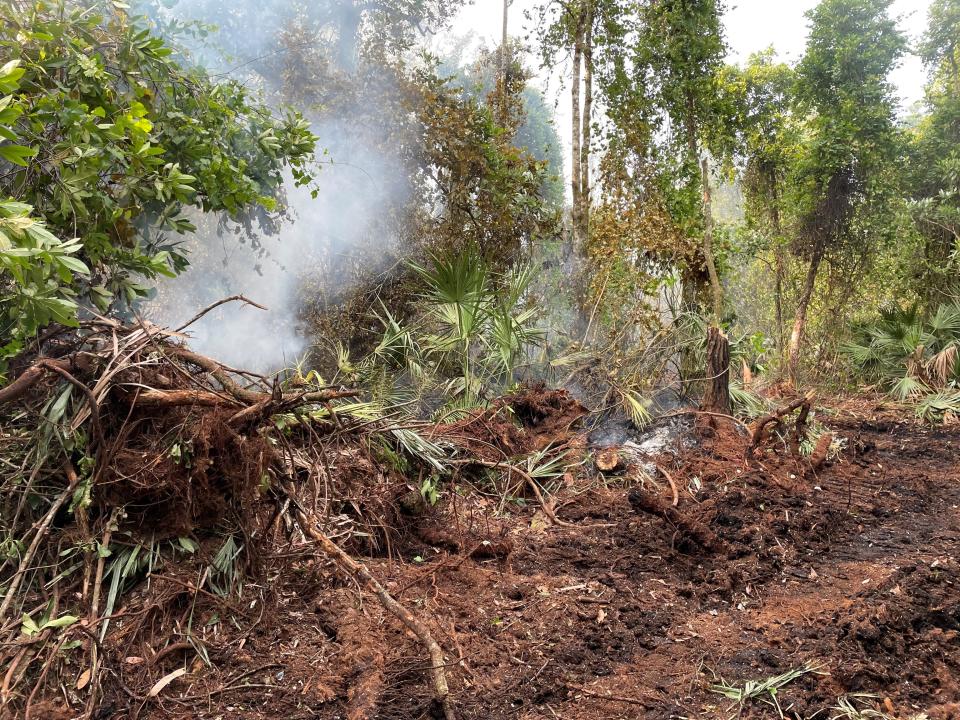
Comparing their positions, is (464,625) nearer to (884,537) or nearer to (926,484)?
(884,537)

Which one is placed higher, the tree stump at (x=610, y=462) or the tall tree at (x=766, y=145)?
the tall tree at (x=766, y=145)

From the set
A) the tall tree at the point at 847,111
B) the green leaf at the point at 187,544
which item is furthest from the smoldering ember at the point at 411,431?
the tall tree at the point at 847,111

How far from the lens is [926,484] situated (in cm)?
597

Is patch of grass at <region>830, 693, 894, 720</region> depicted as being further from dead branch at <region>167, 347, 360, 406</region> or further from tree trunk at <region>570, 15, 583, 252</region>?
tree trunk at <region>570, 15, 583, 252</region>

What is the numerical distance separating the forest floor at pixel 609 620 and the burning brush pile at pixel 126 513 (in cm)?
10

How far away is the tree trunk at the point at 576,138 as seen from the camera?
11.3m

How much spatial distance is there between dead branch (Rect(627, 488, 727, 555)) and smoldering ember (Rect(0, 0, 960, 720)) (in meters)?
0.03

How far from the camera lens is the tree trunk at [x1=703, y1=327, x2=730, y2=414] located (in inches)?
269

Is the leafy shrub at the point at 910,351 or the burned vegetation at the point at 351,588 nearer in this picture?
the burned vegetation at the point at 351,588

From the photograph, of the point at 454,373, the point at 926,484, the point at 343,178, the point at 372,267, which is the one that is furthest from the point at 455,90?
the point at 926,484

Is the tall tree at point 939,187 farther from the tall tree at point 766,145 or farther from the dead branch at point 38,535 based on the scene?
the dead branch at point 38,535

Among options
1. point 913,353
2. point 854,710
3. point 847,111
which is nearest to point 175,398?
point 854,710

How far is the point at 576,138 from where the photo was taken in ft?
37.9

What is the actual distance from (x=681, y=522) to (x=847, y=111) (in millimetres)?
9230
